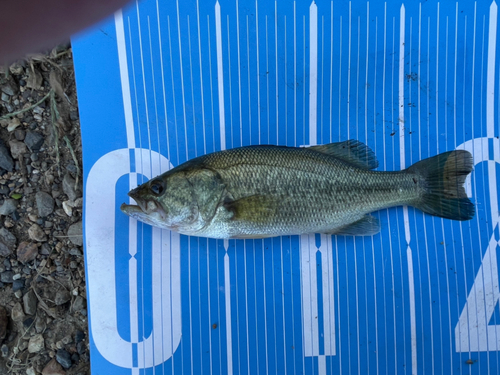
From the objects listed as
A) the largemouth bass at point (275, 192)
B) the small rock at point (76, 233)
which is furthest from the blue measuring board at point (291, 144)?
the largemouth bass at point (275, 192)

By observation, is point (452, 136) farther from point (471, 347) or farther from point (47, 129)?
point (47, 129)

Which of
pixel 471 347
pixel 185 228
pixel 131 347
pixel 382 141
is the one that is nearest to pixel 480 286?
pixel 471 347

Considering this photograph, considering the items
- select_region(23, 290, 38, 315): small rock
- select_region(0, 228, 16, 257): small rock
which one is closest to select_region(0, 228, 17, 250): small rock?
select_region(0, 228, 16, 257): small rock

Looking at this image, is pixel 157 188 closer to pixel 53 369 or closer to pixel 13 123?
pixel 13 123

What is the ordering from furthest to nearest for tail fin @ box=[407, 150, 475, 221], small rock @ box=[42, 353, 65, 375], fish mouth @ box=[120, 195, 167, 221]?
small rock @ box=[42, 353, 65, 375], tail fin @ box=[407, 150, 475, 221], fish mouth @ box=[120, 195, 167, 221]

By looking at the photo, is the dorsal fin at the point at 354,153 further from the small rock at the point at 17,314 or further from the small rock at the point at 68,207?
the small rock at the point at 17,314

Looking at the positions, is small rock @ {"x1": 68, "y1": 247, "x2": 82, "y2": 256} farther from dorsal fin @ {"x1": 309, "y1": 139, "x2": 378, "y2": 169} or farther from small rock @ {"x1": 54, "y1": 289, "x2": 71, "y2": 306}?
dorsal fin @ {"x1": 309, "y1": 139, "x2": 378, "y2": 169}

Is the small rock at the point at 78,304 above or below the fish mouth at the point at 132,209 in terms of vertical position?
below
